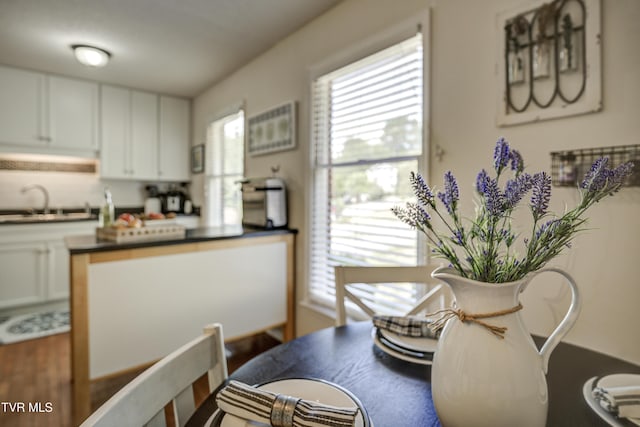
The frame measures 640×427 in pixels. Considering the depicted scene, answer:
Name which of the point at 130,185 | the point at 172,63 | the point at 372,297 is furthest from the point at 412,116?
the point at 130,185

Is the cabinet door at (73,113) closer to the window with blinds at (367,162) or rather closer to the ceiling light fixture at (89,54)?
the ceiling light fixture at (89,54)

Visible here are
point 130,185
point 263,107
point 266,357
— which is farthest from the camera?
point 130,185

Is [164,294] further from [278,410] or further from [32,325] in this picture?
[32,325]

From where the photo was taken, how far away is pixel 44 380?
Result: 219 centimetres

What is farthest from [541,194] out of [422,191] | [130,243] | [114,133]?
[114,133]

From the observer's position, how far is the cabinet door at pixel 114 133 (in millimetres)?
3834

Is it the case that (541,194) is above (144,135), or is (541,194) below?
below

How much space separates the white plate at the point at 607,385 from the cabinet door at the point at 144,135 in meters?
4.38

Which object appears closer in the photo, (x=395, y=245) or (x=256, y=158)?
(x=395, y=245)

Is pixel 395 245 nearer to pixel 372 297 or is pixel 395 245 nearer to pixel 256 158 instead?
pixel 372 297

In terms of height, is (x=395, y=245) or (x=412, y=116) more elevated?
(x=412, y=116)

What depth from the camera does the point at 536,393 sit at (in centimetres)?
54

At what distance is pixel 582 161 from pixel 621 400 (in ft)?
2.87

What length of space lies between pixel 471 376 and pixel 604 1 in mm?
1398
